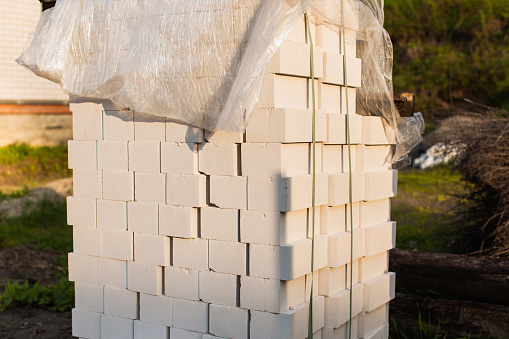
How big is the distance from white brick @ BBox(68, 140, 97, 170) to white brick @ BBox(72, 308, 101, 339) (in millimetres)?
794

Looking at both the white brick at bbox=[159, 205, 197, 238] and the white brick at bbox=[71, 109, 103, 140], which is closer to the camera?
the white brick at bbox=[159, 205, 197, 238]

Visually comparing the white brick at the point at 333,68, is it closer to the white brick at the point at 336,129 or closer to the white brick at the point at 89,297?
the white brick at the point at 336,129

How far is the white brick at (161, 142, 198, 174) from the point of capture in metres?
2.71

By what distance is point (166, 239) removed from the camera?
2.82m

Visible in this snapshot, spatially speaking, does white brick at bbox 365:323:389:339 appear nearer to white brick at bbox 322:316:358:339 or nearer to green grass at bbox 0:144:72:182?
white brick at bbox 322:316:358:339

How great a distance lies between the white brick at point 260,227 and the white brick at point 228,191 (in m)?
0.06

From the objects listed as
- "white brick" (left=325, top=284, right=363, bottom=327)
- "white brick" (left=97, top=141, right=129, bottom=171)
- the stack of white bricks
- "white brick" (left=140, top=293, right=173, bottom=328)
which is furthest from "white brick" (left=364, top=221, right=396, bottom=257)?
"white brick" (left=97, top=141, right=129, bottom=171)

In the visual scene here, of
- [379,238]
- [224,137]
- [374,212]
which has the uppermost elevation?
[224,137]

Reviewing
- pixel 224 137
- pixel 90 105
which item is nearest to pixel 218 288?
pixel 224 137

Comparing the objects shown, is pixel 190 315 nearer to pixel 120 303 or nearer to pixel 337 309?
pixel 120 303

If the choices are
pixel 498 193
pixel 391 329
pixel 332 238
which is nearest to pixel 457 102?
pixel 498 193

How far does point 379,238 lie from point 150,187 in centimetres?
138

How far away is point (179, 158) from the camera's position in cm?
275

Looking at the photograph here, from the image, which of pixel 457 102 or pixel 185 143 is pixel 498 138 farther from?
pixel 457 102
